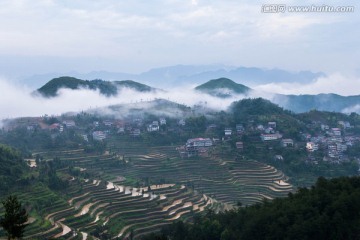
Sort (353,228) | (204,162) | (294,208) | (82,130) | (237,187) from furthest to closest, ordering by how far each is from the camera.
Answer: (82,130)
(204,162)
(237,187)
(294,208)
(353,228)

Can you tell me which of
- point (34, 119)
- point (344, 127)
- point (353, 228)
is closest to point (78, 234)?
point (353, 228)

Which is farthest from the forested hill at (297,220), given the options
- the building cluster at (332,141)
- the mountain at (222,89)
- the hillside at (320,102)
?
the hillside at (320,102)

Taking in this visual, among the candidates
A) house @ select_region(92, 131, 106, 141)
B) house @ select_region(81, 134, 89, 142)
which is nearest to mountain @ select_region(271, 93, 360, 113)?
house @ select_region(92, 131, 106, 141)

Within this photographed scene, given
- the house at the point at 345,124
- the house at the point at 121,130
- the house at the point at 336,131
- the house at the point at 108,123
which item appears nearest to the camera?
the house at the point at 121,130

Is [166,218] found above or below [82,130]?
below

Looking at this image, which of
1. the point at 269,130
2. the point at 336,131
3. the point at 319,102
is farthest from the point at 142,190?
the point at 319,102

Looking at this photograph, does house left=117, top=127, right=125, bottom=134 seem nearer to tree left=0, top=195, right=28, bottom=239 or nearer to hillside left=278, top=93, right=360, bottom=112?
tree left=0, top=195, right=28, bottom=239

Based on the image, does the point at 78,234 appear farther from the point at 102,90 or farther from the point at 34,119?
the point at 102,90

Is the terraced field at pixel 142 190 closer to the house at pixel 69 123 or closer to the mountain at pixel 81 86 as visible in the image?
the house at pixel 69 123

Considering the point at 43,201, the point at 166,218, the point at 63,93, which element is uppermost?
the point at 63,93
